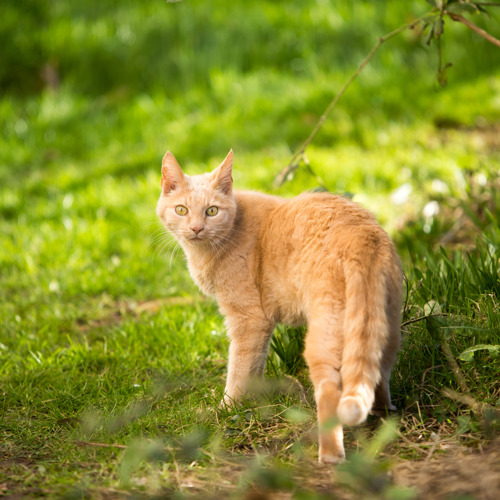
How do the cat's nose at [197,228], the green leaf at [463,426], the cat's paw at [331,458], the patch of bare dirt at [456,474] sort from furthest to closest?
the cat's nose at [197,228] < the green leaf at [463,426] < the cat's paw at [331,458] < the patch of bare dirt at [456,474]

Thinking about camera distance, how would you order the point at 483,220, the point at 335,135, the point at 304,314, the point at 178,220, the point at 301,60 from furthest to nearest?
the point at 301,60 < the point at 335,135 < the point at 483,220 < the point at 178,220 < the point at 304,314

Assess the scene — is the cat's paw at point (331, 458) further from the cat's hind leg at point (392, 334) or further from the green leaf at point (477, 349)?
the green leaf at point (477, 349)

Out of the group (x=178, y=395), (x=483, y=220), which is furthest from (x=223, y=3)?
(x=178, y=395)

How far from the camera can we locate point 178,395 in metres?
2.85

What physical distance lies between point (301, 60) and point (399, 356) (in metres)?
4.83

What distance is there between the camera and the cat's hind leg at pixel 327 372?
2082 mm

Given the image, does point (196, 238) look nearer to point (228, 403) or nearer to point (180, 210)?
point (180, 210)

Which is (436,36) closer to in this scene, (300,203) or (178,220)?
(300,203)

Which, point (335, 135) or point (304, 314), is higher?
point (335, 135)

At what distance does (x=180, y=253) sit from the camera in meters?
4.71

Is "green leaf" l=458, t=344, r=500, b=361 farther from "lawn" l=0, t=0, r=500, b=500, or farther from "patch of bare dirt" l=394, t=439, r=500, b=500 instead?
"patch of bare dirt" l=394, t=439, r=500, b=500

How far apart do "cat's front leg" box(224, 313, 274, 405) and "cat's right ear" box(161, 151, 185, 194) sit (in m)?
0.71

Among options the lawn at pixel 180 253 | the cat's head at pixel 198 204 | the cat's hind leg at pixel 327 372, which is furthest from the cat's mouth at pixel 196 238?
the cat's hind leg at pixel 327 372

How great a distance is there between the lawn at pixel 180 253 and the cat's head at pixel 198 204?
32 cm
